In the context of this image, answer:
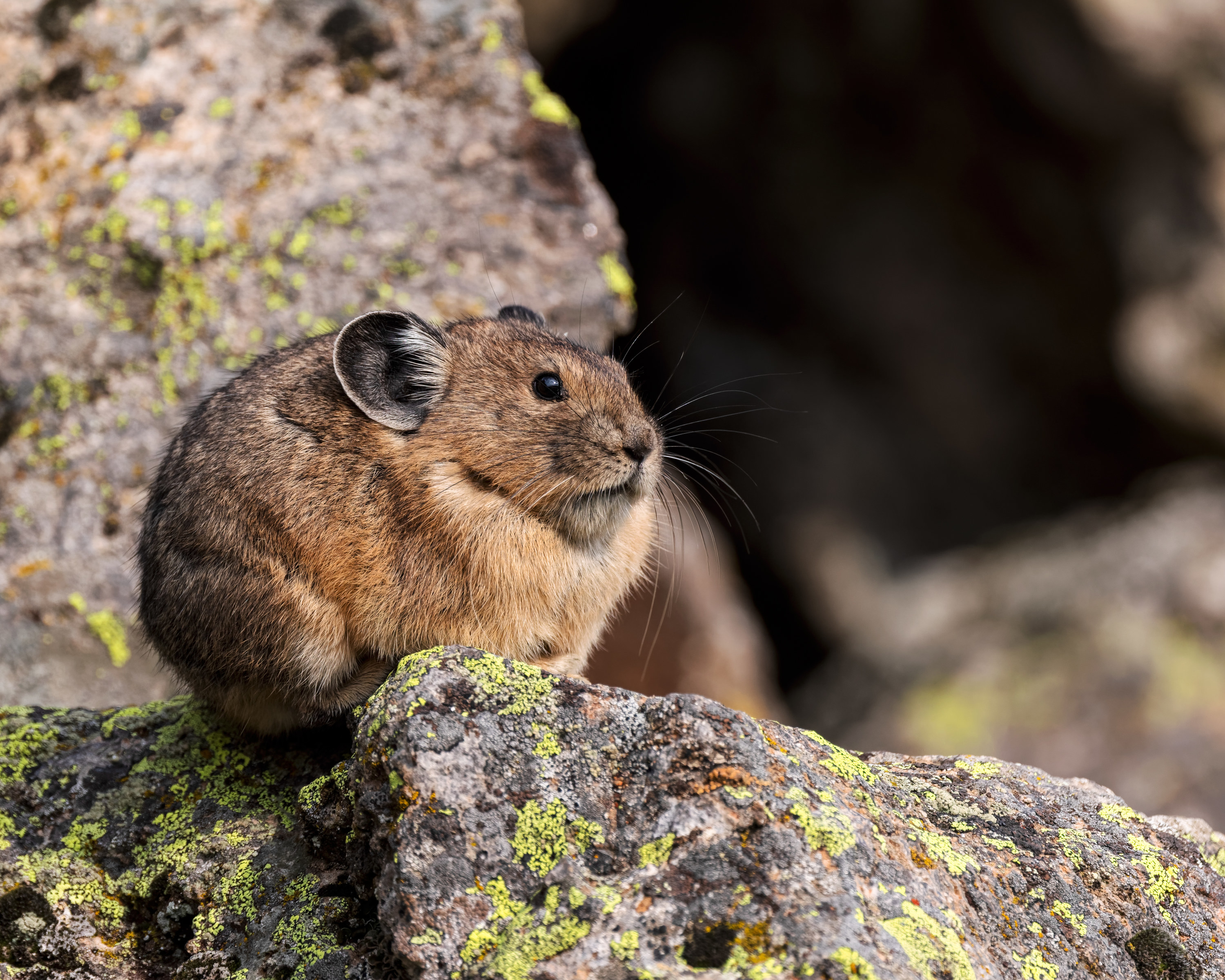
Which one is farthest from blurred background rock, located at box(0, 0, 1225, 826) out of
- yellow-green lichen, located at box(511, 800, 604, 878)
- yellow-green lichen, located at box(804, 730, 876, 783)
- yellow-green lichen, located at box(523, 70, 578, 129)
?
yellow-green lichen, located at box(511, 800, 604, 878)

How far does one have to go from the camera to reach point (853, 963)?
11.5 feet

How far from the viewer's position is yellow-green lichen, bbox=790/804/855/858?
3.84 meters

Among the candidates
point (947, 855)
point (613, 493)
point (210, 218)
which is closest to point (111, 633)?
point (210, 218)

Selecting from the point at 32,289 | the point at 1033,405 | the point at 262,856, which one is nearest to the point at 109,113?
the point at 32,289

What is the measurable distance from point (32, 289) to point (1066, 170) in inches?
439

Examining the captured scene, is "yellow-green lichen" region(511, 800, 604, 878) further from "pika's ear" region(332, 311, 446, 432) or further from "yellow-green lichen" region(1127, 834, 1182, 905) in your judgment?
"yellow-green lichen" region(1127, 834, 1182, 905)

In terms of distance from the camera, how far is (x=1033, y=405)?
49.0 ft

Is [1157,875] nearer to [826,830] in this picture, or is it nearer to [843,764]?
[843,764]

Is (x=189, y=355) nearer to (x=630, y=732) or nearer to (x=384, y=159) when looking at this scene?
(x=384, y=159)

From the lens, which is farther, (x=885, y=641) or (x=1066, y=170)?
(x=885, y=641)

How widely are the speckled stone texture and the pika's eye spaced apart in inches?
115

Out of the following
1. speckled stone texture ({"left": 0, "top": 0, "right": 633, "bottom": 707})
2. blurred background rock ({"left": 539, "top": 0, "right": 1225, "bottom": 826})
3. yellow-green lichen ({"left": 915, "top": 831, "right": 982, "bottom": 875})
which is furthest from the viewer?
blurred background rock ({"left": 539, "top": 0, "right": 1225, "bottom": 826})

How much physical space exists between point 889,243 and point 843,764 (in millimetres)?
12340

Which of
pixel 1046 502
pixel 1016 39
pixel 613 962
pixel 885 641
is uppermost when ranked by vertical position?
pixel 1016 39
